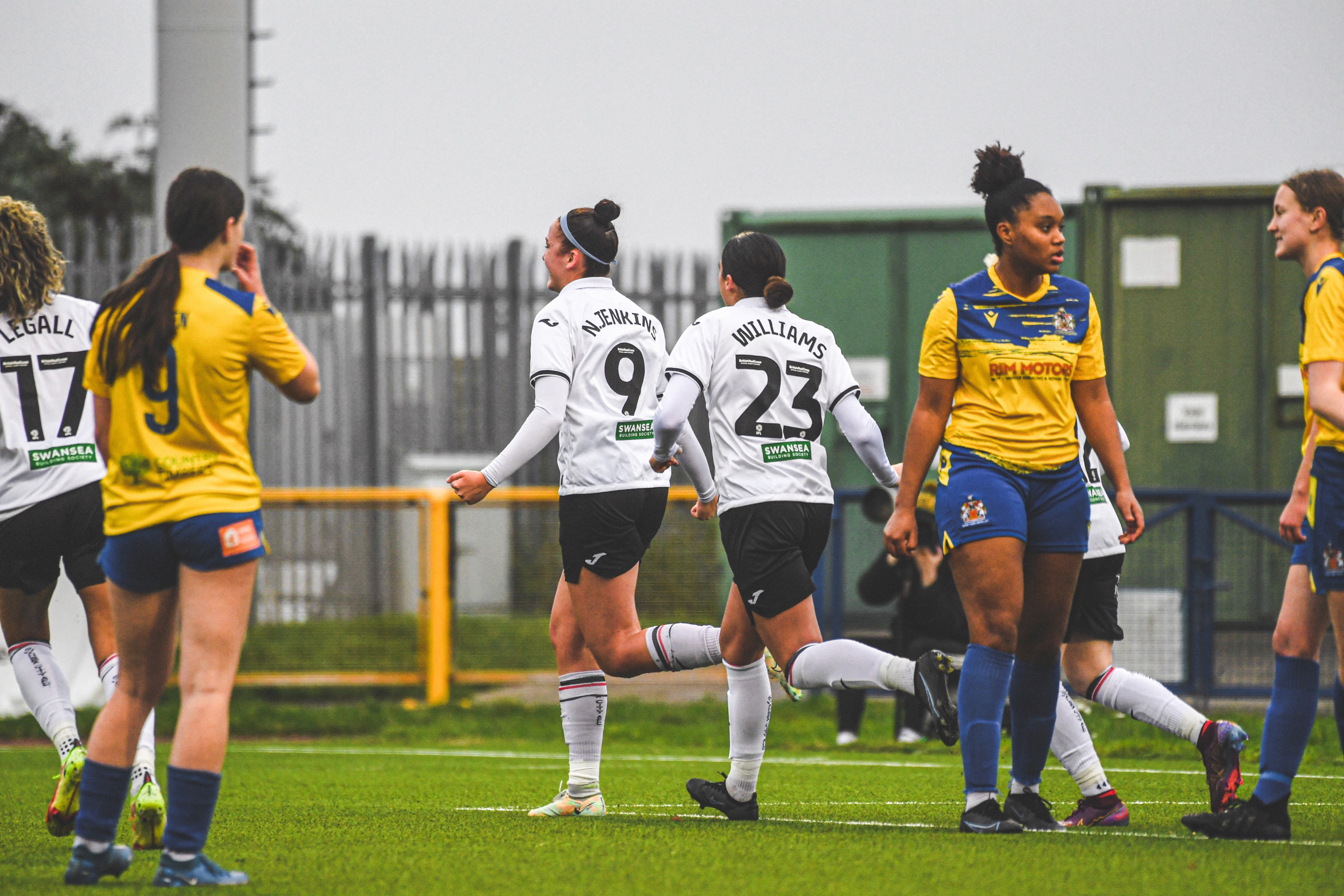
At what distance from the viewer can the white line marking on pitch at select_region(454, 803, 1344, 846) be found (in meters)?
4.55

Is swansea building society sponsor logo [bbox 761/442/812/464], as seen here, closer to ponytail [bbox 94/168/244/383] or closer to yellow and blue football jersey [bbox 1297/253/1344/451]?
yellow and blue football jersey [bbox 1297/253/1344/451]

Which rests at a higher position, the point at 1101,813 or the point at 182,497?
the point at 182,497

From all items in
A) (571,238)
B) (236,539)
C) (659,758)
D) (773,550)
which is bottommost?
(659,758)

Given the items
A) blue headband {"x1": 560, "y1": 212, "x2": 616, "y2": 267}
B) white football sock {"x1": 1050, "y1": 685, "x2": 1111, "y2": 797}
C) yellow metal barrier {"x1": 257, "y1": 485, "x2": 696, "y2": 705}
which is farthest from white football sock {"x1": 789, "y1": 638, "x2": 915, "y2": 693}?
yellow metal barrier {"x1": 257, "y1": 485, "x2": 696, "y2": 705}

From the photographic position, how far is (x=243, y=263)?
13.3 feet

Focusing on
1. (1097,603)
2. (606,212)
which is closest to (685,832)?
(1097,603)

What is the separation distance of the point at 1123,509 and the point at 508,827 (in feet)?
7.61

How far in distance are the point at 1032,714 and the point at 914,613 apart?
391 centimetres

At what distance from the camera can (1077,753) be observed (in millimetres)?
5238

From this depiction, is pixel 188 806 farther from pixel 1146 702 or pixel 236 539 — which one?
pixel 1146 702

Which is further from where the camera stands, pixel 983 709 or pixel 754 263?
pixel 754 263

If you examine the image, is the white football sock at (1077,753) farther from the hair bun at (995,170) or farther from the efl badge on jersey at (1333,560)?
the hair bun at (995,170)

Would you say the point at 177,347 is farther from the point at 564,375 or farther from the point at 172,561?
the point at 564,375

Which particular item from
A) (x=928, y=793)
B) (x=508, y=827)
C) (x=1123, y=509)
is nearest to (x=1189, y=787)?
(x=928, y=793)
